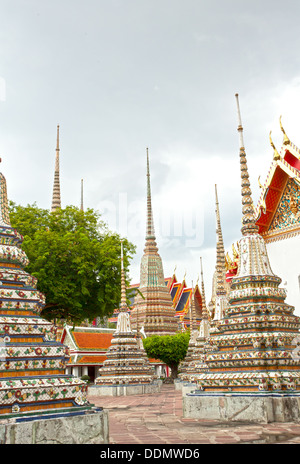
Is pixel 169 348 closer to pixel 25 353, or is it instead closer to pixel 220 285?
pixel 220 285

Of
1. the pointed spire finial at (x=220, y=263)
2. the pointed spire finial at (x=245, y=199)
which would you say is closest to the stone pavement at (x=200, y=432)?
the pointed spire finial at (x=245, y=199)

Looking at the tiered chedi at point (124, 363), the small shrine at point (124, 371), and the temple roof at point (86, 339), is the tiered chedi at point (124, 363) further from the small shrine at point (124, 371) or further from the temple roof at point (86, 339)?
the temple roof at point (86, 339)

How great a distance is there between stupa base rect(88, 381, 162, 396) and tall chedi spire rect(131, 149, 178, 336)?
18.2 m

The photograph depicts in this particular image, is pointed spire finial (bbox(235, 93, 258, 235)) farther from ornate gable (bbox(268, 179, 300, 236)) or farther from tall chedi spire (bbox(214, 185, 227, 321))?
ornate gable (bbox(268, 179, 300, 236))

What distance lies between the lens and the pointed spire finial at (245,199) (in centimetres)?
985

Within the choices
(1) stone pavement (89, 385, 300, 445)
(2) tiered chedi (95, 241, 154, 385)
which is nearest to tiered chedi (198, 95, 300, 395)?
(1) stone pavement (89, 385, 300, 445)

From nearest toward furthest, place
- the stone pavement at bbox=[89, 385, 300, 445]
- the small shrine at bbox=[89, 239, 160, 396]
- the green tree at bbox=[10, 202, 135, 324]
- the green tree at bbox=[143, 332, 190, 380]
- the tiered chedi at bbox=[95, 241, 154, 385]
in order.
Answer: the stone pavement at bbox=[89, 385, 300, 445] → the green tree at bbox=[10, 202, 135, 324] → the small shrine at bbox=[89, 239, 160, 396] → the tiered chedi at bbox=[95, 241, 154, 385] → the green tree at bbox=[143, 332, 190, 380]

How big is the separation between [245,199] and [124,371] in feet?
41.9

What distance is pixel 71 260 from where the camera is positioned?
616 inches

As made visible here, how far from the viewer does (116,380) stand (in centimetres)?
2000

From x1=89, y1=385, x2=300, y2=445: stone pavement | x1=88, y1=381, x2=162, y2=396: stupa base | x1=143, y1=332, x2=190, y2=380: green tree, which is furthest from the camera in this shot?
x1=143, y1=332, x2=190, y2=380: green tree

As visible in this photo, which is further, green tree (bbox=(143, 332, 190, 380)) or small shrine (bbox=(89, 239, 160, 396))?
green tree (bbox=(143, 332, 190, 380))

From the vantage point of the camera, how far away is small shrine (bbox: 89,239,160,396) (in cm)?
1981
